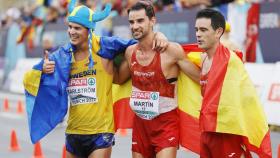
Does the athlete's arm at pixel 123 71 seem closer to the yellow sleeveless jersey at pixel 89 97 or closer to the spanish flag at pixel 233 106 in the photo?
the yellow sleeveless jersey at pixel 89 97

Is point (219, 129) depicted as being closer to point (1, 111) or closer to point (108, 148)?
point (108, 148)

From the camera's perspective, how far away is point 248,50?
1334 cm

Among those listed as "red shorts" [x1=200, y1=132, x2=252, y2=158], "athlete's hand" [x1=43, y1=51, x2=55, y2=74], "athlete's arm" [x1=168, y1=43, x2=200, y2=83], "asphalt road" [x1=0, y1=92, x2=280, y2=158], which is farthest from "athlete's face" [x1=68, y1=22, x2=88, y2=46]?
"asphalt road" [x1=0, y1=92, x2=280, y2=158]

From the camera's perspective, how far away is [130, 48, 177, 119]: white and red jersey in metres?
5.98

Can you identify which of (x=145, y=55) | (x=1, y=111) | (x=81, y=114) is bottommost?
(x=1, y=111)

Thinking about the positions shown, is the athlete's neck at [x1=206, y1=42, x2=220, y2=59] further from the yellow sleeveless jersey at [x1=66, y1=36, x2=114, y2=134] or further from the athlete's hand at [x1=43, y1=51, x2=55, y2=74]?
the athlete's hand at [x1=43, y1=51, x2=55, y2=74]

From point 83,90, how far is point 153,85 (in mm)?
654

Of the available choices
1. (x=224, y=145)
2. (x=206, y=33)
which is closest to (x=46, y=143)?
(x=224, y=145)

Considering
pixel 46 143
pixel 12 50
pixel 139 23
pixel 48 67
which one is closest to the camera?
pixel 139 23

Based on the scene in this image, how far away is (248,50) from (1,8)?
98.8 ft

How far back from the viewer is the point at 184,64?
6.02 m

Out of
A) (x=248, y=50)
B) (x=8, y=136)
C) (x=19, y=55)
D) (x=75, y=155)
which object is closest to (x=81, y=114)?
(x=75, y=155)

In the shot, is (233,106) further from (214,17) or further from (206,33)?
(214,17)

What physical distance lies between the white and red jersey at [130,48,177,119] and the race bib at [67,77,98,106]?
39 cm
